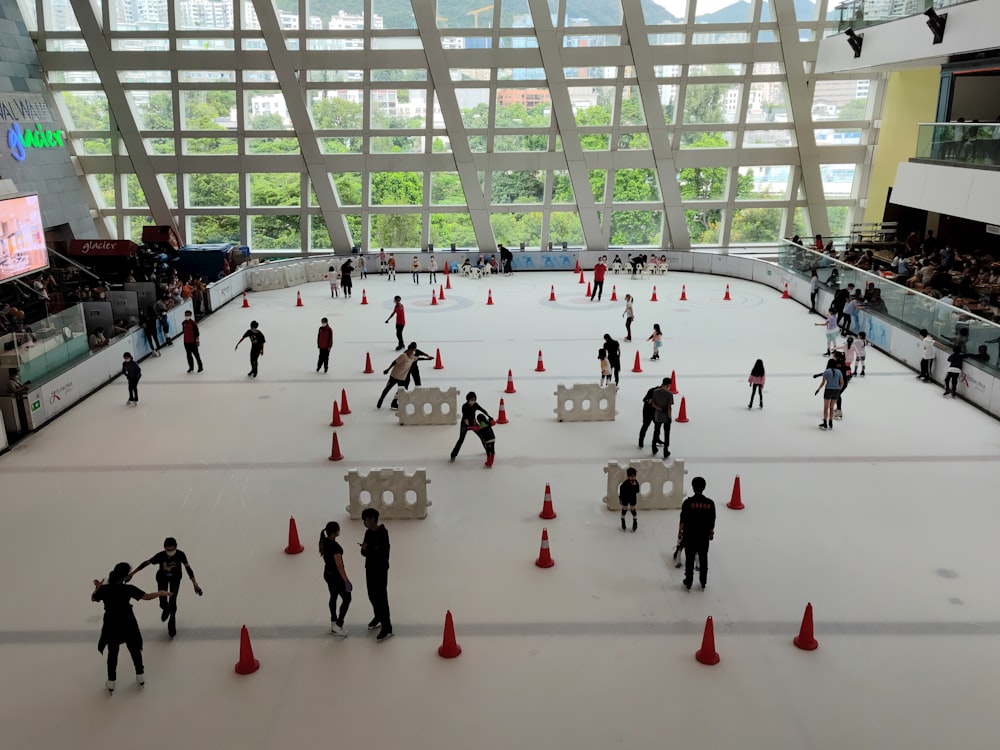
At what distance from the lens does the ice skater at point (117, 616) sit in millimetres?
6957

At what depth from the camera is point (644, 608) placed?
853 centimetres

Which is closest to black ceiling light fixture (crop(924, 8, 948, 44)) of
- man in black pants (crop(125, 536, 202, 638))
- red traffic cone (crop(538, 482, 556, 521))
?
red traffic cone (crop(538, 482, 556, 521))

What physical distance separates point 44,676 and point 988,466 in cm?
1237

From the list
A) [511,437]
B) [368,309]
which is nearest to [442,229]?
[368,309]

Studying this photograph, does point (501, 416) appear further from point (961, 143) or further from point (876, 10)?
point (876, 10)

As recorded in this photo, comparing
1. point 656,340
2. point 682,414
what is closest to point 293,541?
point 682,414

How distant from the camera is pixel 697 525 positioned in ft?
27.7

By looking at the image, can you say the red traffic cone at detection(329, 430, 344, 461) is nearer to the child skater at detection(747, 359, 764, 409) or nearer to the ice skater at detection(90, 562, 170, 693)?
the ice skater at detection(90, 562, 170, 693)

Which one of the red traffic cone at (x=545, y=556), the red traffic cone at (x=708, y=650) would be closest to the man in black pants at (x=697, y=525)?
the red traffic cone at (x=708, y=650)

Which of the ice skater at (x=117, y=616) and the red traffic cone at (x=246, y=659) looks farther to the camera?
the red traffic cone at (x=246, y=659)

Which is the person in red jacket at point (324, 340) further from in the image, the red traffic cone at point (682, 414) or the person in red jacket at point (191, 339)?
the red traffic cone at point (682, 414)

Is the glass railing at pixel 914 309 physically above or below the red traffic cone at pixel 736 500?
above

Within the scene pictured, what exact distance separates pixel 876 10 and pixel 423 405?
18.7 m

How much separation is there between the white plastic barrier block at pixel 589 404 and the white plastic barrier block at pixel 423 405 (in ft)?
5.86
